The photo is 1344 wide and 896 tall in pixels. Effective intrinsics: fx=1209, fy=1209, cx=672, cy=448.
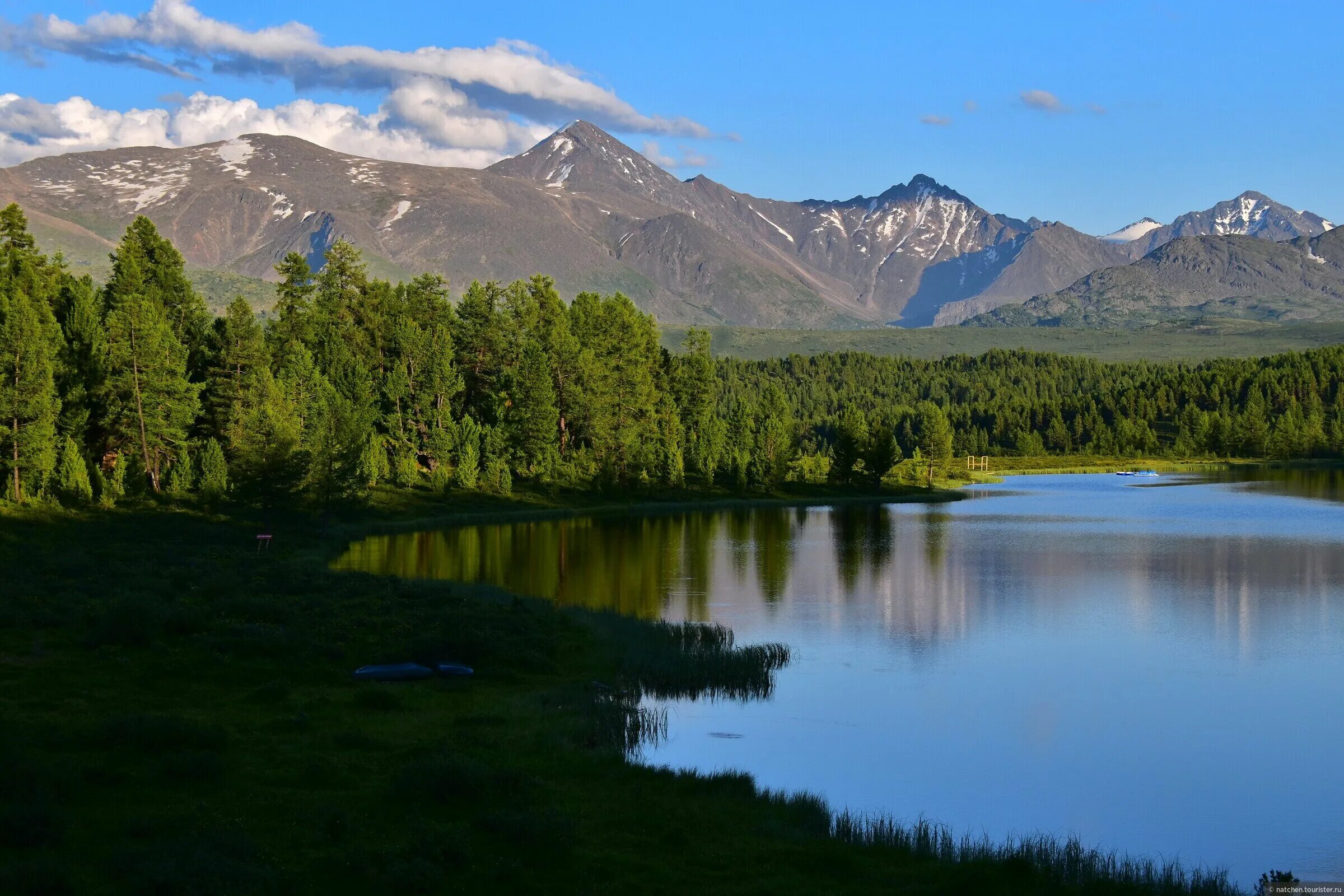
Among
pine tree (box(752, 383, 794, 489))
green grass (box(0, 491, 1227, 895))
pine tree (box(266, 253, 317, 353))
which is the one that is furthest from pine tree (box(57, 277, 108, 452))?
pine tree (box(752, 383, 794, 489))

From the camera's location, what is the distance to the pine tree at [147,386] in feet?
309

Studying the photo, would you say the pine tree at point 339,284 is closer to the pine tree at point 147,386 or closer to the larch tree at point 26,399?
the pine tree at point 147,386

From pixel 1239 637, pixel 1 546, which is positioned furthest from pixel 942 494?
pixel 1 546

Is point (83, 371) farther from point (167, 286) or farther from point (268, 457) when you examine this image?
point (268, 457)

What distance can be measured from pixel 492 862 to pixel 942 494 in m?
149

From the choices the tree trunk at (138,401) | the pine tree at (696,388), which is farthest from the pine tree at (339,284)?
the pine tree at (696,388)

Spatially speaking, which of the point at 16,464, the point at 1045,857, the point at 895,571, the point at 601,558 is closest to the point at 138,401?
the point at 16,464

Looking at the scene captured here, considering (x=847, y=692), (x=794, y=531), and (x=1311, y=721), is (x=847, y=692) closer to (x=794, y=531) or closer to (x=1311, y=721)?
(x=1311, y=721)

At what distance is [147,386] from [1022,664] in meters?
74.8

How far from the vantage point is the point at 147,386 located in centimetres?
9506

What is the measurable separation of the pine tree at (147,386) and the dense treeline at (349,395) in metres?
0.18

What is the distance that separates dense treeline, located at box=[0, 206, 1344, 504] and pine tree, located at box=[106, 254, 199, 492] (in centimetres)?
18

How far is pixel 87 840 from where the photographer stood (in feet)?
63.2

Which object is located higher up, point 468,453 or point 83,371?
point 83,371
